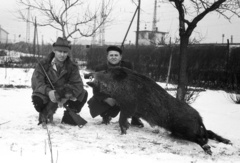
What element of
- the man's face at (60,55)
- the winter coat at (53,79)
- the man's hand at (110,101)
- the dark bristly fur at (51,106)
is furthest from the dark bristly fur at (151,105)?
the man's face at (60,55)

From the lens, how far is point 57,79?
4840 mm

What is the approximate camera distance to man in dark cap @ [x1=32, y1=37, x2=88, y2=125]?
4656mm

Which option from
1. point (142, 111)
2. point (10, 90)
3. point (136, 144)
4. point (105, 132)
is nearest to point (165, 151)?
point (136, 144)

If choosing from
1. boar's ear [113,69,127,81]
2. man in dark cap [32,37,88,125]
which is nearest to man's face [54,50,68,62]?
man in dark cap [32,37,88,125]

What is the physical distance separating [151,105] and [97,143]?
41.2 inches

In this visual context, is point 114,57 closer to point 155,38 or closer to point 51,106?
point 51,106

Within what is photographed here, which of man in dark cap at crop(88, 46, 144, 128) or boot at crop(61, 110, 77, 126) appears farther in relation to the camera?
man in dark cap at crop(88, 46, 144, 128)

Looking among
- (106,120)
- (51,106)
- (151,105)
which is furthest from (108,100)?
Answer: (51,106)

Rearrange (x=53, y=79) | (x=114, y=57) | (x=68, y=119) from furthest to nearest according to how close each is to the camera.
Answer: (x=114, y=57) < (x=68, y=119) < (x=53, y=79)

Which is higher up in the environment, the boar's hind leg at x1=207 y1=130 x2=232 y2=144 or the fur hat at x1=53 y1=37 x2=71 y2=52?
the fur hat at x1=53 y1=37 x2=71 y2=52

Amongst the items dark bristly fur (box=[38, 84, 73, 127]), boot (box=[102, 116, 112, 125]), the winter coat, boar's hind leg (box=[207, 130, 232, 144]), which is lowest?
boar's hind leg (box=[207, 130, 232, 144])

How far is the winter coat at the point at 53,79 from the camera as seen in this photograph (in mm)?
4660

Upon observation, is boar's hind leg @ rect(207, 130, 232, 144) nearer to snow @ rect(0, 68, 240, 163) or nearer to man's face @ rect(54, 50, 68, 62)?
snow @ rect(0, 68, 240, 163)

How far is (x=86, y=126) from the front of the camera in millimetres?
4965
